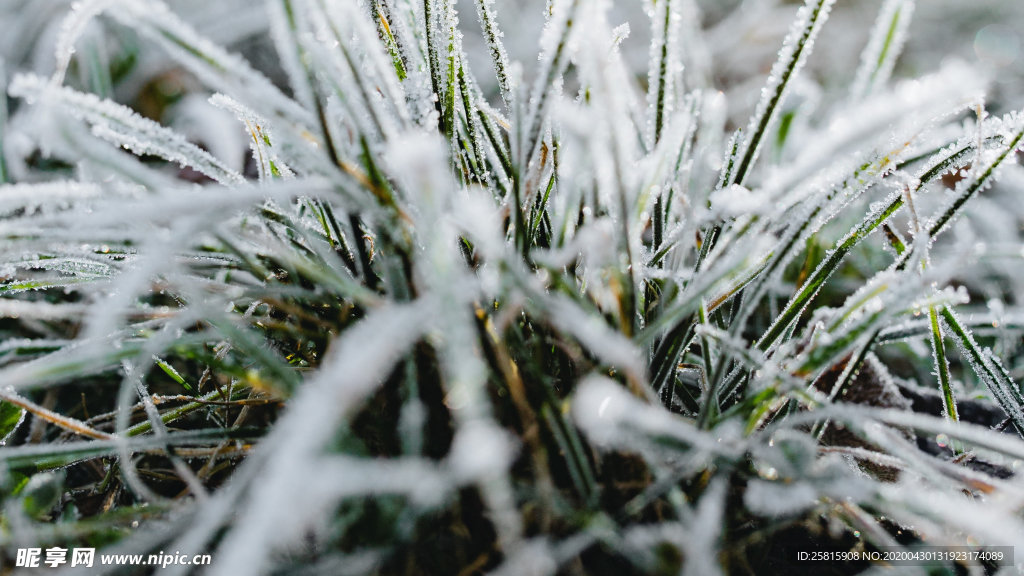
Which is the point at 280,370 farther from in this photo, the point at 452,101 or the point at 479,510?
the point at 452,101

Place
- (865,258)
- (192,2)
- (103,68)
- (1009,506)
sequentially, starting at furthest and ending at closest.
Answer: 1. (192,2)
2. (103,68)
3. (865,258)
4. (1009,506)

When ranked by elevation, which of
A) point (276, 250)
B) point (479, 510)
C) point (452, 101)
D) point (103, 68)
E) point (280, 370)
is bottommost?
point (479, 510)

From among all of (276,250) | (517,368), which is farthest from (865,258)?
(276,250)

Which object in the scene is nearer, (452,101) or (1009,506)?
(1009,506)

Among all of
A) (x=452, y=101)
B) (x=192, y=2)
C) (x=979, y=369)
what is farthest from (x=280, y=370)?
(x=192, y=2)

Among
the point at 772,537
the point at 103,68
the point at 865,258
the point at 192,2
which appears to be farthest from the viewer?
the point at 192,2

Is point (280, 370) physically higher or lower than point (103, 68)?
lower
